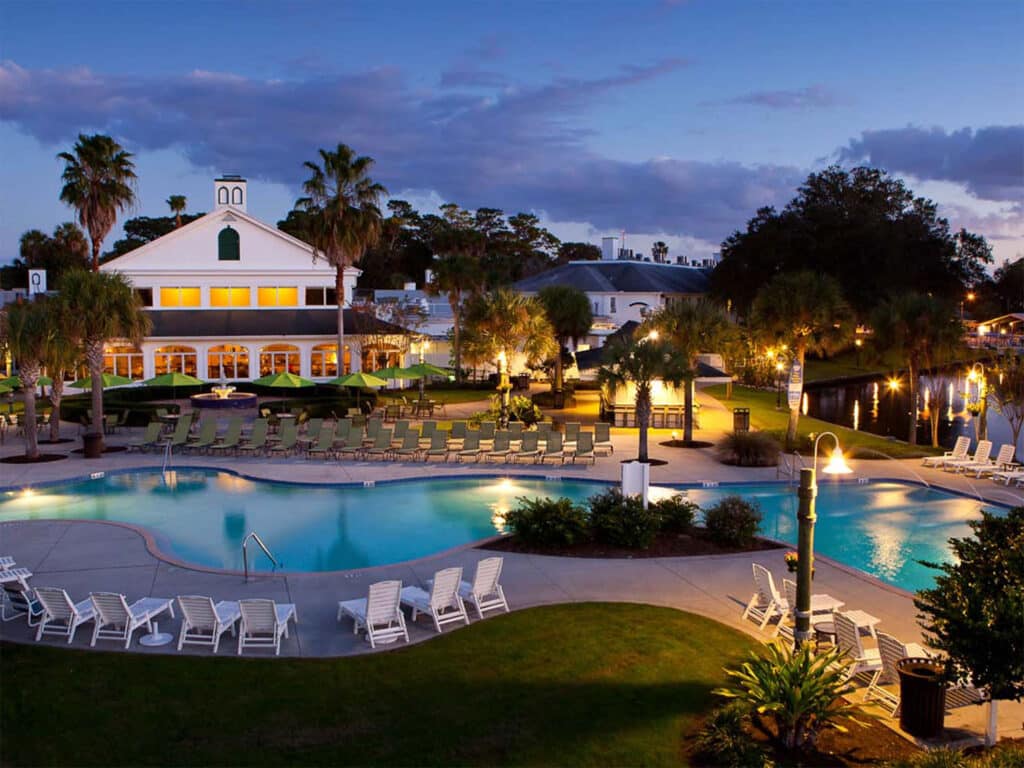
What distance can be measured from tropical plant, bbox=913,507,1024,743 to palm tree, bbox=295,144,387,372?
32.7 metres

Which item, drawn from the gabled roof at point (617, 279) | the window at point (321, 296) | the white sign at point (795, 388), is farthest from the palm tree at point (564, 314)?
the gabled roof at point (617, 279)

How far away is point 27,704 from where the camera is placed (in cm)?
887

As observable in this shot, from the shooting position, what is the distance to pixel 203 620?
10633 millimetres

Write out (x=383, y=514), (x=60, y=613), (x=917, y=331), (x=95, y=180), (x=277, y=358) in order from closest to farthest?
(x=60, y=613) → (x=383, y=514) → (x=917, y=331) → (x=95, y=180) → (x=277, y=358)

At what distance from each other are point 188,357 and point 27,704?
114ft

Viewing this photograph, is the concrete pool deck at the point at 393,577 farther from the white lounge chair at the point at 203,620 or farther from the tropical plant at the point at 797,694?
the tropical plant at the point at 797,694

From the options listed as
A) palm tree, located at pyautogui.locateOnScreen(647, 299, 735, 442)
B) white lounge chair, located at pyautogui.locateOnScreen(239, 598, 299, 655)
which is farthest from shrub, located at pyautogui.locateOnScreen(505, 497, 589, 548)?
palm tree, located at pyautogui.locateOnScreen(647, 299, 735, 442)

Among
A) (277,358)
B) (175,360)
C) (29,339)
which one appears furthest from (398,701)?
(175,360)

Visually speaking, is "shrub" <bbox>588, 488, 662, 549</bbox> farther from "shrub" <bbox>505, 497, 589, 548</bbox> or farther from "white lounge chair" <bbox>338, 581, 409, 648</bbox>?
"white lounge chair" <bbox>338, 581, 409, 648</bbox>

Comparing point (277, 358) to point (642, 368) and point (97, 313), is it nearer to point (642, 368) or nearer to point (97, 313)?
point (97, 313)

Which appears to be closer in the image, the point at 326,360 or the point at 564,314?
the point at 564,314

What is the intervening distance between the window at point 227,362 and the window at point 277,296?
3.47 metres

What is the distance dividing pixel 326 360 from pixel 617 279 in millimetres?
30145

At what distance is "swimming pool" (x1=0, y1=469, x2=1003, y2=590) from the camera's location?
52.4 feet
